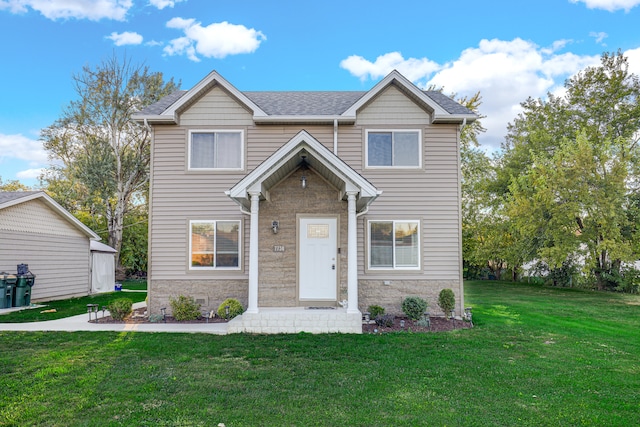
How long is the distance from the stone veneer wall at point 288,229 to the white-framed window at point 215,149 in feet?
5.38

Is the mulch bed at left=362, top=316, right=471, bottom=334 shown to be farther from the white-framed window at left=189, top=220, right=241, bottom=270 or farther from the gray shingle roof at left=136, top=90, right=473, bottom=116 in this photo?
the gray shingle roof at left=136, top=90, right=473, bottom=116

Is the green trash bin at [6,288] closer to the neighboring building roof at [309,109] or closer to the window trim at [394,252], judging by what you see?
the neighboring building roof at [309,109]

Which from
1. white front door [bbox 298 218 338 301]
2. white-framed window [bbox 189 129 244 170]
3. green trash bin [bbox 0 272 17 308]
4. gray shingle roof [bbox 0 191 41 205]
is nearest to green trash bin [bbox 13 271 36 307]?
green trash bin [bbox 0 272 17 308]

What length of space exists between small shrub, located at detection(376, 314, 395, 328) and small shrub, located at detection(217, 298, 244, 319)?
313 centimetres

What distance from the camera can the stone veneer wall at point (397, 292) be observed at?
10328 mm

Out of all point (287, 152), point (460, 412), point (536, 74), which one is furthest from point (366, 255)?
point (536, 74)

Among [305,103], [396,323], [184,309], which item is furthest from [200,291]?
[305,103]

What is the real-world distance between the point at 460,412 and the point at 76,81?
28.2 m

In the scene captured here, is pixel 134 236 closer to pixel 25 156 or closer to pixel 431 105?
pixel 25 156

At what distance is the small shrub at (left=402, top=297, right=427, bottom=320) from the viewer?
9406 millimetres

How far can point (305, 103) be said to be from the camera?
460 inches

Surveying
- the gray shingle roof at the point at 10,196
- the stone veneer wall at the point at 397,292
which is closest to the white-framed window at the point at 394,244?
the stone veneer wall at the point at 397,292

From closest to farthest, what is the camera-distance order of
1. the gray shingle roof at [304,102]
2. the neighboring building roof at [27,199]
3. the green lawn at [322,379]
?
the green lawn at [322,379] → the gray shingle roof at [304,102] → the neighboring building roof at [27,199]

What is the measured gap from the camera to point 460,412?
4.29 m
